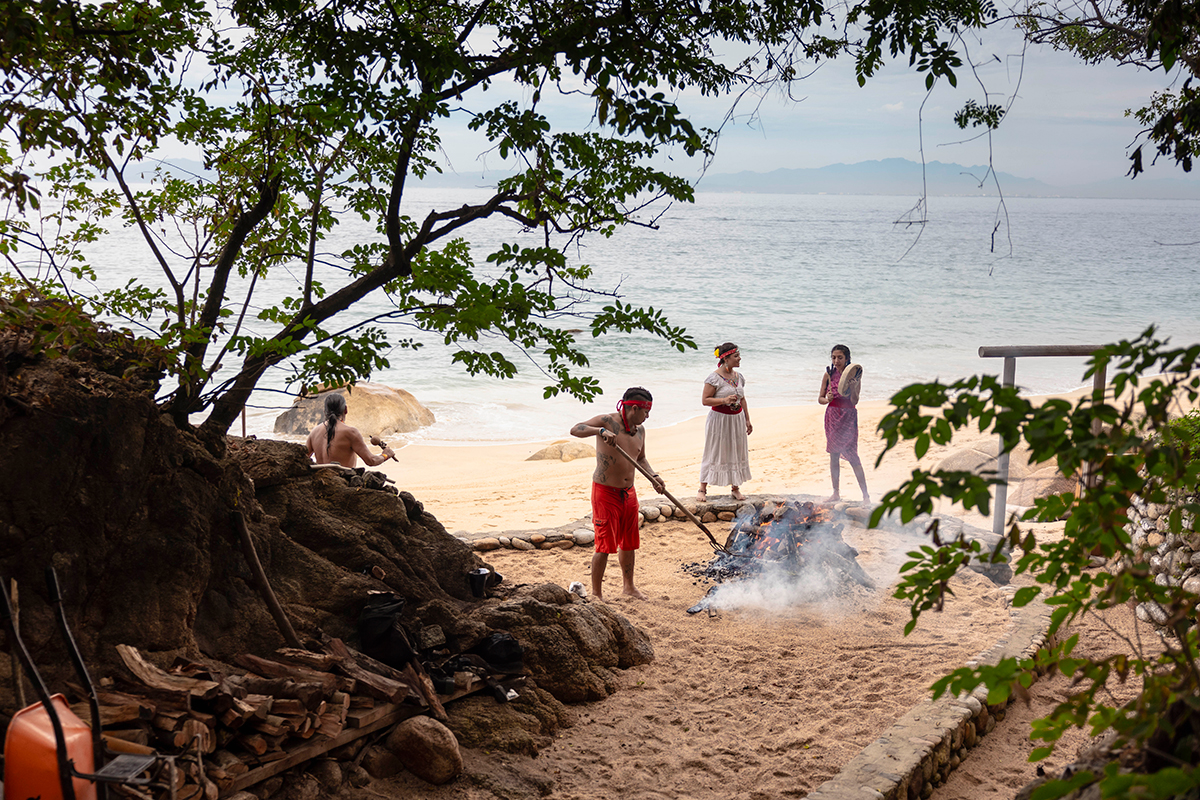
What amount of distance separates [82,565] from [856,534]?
7191mm

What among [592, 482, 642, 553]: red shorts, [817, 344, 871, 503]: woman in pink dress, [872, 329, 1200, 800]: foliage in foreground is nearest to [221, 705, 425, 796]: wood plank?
[592, 482, 642, 553]: red shorts

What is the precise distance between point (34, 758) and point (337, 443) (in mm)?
3842

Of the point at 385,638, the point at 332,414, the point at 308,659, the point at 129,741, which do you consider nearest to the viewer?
the point at 129,741

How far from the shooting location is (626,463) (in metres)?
6.43

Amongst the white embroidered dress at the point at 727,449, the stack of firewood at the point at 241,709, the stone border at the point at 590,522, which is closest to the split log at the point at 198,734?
the stack of firewood at the point at 241,709

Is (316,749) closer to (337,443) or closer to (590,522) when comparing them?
(337,443)

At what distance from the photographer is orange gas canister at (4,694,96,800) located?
8.76 ft

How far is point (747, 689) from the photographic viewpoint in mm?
5406

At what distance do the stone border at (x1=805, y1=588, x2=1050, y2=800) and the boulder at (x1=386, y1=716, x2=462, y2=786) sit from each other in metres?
1.77

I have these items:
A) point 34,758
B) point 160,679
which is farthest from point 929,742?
point 34,758

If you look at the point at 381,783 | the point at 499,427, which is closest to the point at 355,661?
the point at 381,783

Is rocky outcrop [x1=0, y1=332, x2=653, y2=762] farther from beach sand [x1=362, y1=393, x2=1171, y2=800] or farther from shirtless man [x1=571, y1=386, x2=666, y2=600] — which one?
shirtless man [x1=571, y1=386, x2=666, y2=600]

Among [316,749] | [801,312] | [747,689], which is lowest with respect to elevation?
[747,689]

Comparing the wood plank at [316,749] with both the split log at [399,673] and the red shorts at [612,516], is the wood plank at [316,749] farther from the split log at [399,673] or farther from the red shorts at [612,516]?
the red shorts at [612,516]
